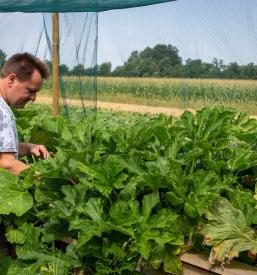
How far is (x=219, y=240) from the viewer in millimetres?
2311

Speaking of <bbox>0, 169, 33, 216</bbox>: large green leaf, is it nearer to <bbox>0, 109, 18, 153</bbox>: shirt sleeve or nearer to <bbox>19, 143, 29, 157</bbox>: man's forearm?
<bbox>0, 109, 18, 153</bbox>: shirt sleeve

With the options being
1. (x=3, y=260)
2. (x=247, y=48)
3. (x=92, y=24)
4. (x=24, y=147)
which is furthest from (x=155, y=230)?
(x=92, y=24)

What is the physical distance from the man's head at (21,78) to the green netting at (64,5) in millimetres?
2264

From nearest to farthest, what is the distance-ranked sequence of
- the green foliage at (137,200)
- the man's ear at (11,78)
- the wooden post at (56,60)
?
the green foliage at (137,200), the man's ear at (11,78), the wooden post at (56,60)

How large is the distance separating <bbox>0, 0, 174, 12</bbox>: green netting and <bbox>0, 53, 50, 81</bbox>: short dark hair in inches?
88.2

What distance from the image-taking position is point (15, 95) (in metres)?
3.51

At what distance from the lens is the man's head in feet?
11.5

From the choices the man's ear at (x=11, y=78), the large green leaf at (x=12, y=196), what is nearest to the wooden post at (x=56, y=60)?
the man's ear at (x=11, y=78)

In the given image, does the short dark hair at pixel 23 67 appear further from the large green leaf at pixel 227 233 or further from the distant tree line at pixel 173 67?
the distant tree line at pixel 173 67

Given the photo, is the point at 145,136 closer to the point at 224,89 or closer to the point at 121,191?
the point at 121,191

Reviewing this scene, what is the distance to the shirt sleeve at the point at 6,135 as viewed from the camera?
3.23m

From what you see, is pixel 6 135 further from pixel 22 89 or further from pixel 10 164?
pixel 22 89

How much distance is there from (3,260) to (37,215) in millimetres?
424

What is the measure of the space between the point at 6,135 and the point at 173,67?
1280cm
